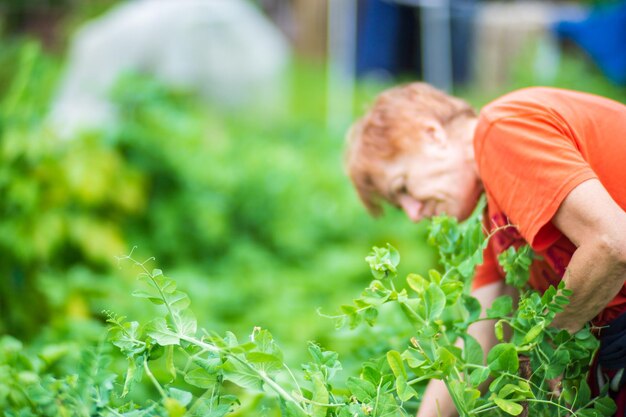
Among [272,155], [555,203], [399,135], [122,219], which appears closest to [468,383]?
[555,203]

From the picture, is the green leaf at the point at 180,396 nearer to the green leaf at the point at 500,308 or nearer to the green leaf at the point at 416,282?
the green leaf at the point at 416,282

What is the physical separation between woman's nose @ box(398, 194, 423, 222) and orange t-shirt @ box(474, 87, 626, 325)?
0.27 m

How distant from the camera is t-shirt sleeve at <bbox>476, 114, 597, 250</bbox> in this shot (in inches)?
59.4

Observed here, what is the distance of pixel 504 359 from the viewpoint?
141cm

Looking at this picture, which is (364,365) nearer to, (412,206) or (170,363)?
(170,363)

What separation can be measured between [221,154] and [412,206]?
3.22 metres

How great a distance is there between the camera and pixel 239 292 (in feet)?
13.3

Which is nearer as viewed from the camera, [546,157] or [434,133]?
[546,157]

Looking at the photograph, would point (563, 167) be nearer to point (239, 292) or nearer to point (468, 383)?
point (468, 383)

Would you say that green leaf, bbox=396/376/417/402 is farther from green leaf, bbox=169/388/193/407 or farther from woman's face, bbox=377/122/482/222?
woman's face, bbox=377/122/482/222

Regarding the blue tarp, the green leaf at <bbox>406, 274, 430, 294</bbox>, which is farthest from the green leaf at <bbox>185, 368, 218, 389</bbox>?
the blue tarp

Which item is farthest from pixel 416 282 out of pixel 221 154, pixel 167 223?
pixel 221 154

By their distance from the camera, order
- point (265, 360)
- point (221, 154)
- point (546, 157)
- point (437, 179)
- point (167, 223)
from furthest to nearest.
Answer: point (221, 154) → point (167, 223) → point (437, 179) → point (546, 157) → point (265, 360)

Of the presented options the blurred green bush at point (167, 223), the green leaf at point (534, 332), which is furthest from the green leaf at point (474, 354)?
the blurred green bush at point (167, 223)
